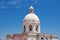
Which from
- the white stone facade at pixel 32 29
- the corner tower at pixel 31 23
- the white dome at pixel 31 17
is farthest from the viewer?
the white dome at pixel 31 17

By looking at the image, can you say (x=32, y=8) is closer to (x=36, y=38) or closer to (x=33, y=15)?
(x=33, y=15)

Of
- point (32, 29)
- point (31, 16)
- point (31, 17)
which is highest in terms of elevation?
point (31, 16)

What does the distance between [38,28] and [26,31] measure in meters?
3.32

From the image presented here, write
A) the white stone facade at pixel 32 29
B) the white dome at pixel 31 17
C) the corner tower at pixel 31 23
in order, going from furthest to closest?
the white dome at pixel 31 17 → the corner tower at pixel 31 23 → the white stone facade at pixel 32 29

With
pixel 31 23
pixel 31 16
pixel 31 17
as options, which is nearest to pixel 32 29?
pixel 31 23

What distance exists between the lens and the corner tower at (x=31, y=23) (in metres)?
66.9

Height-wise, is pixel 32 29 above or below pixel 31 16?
below

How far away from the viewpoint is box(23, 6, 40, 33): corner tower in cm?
6688

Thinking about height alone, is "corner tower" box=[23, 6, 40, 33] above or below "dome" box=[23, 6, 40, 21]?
below

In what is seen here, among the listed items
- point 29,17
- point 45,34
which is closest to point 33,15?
point 29,17

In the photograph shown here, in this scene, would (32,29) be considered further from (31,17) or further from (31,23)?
→ (31,17)

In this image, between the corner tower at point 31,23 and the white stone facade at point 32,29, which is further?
the corner tower at point 31,23

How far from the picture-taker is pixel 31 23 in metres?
67.0

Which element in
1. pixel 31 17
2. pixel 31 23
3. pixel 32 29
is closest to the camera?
pixel 32 29
